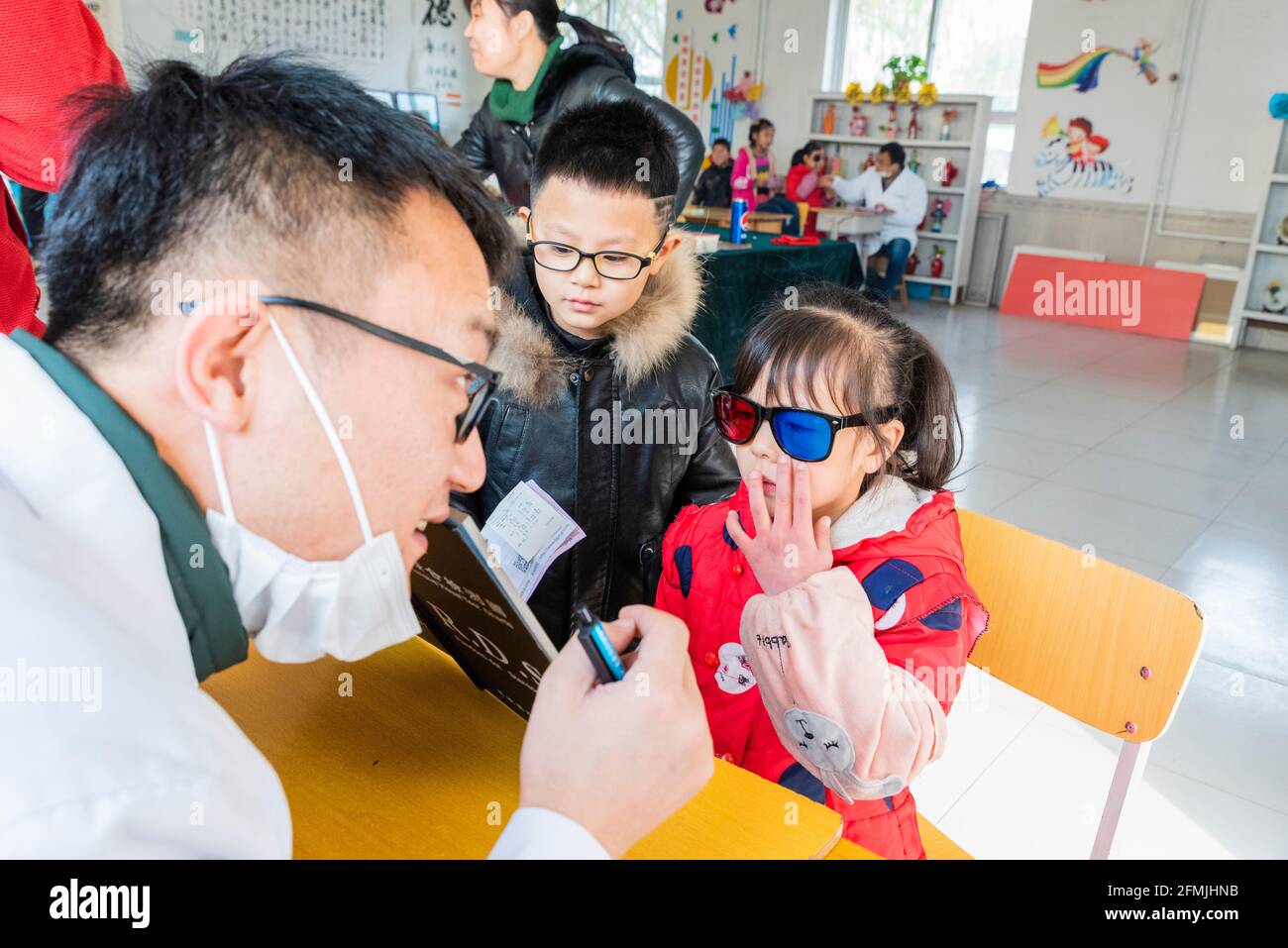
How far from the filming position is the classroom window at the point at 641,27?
33.7ft

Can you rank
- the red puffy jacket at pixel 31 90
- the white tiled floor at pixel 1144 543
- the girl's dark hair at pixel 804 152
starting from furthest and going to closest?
the girl's dark hair at pixel 804 152
the white tiled floor at pixel 1144 543
the red puffy jacket at pixel 31 90

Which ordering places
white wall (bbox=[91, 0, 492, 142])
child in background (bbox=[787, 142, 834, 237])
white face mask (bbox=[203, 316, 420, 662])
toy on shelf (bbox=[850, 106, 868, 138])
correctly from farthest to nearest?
toy on shelf (bbox=[850, 106, 868, 138])
child in background (bbox=[787, 142, 834, 237])
white wall (bbox=[91, 0, 492, 142])
white face mask (bbox=[203, 316, 420, 662])

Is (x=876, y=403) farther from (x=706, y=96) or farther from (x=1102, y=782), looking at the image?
(x=706, y=96)

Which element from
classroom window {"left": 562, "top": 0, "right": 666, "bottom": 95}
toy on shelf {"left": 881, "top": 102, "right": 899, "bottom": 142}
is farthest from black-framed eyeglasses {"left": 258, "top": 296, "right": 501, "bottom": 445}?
classroom window {"left": 562, "top": 0, "right": 666, "bottom": 95}

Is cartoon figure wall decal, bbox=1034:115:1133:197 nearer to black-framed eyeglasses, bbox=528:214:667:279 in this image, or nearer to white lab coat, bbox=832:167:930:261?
white lab coat, bbox=832:167:930:261

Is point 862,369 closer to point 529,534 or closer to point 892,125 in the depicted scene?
point 529,534

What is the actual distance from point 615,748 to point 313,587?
290mm

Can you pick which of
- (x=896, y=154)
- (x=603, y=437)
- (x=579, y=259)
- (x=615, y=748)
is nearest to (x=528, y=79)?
(x=579, y=259)

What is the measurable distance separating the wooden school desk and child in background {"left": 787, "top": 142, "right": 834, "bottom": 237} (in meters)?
8.44

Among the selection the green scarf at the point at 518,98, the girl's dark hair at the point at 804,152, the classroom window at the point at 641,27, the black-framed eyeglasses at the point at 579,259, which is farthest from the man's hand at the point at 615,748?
the classroom window at the point at 641,27

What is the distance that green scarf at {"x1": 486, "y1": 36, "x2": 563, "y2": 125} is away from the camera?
9.24ft

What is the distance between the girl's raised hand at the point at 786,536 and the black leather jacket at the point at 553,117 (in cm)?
171

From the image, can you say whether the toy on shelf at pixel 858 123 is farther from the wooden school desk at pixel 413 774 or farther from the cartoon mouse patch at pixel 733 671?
the wooden school desk at pixel 413 774

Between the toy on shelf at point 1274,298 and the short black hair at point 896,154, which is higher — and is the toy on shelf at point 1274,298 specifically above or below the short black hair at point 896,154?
below
